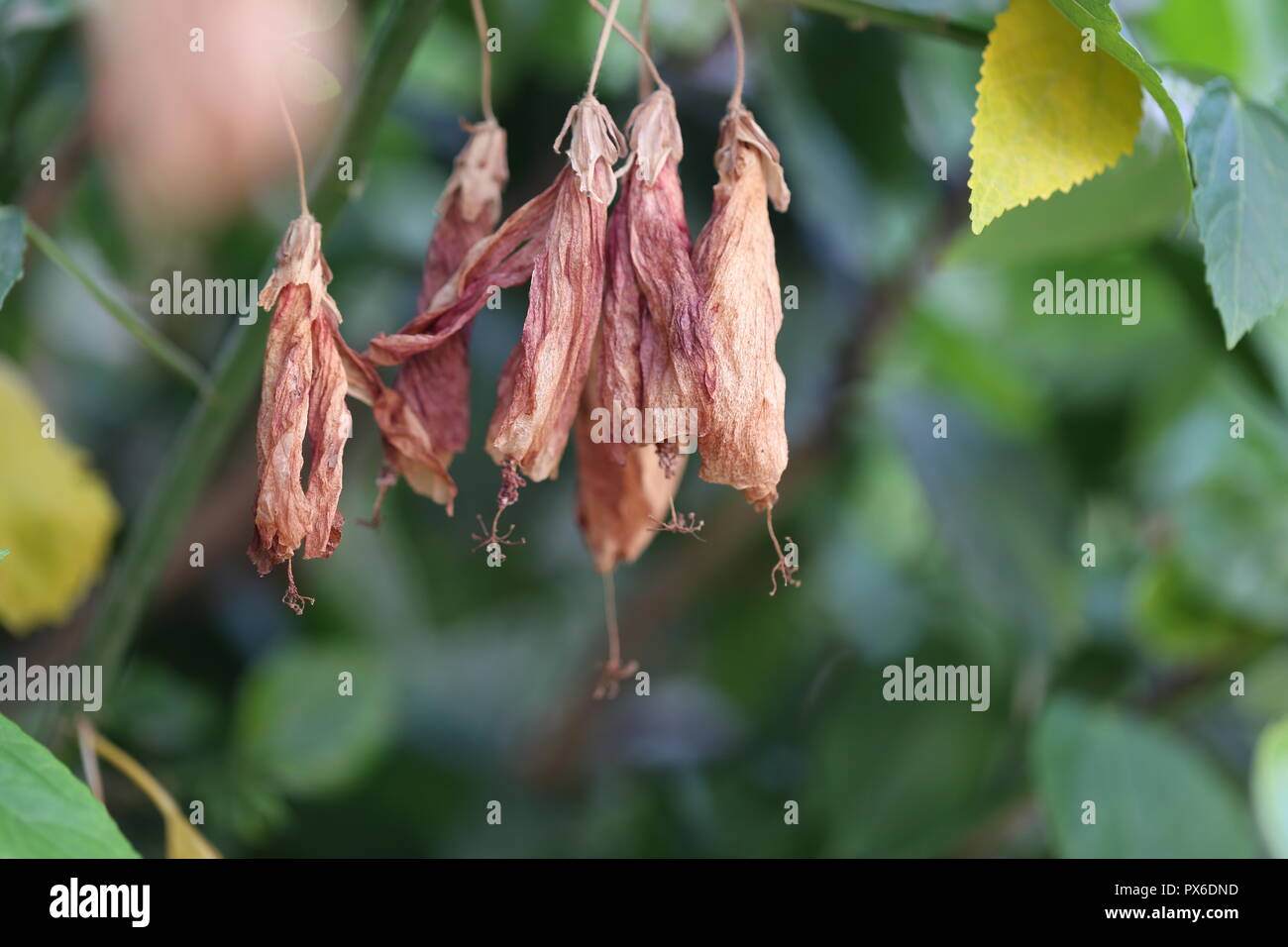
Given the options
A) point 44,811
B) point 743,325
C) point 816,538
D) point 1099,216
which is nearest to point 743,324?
point 743,325

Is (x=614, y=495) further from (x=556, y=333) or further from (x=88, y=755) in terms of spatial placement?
(x=88, y=755)

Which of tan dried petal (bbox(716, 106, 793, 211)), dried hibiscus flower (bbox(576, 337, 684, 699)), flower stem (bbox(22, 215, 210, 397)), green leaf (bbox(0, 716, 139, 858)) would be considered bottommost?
green leaf (bbox(0, 716, 139, 858))

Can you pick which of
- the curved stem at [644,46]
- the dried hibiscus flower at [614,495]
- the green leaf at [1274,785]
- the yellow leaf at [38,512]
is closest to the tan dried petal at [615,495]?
the dried hibiscus flower at [614,495]

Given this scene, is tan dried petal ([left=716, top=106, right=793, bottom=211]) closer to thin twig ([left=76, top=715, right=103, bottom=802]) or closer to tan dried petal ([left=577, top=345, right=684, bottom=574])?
tan dried petal ([left=577, top=345, right=684, bottom=574])

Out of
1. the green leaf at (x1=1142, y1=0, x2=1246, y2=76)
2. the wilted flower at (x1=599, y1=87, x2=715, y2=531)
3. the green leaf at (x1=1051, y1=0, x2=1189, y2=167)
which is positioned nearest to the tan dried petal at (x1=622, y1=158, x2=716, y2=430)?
the wilted flower at (x1=599, y1=87, x2=715, y2=531)
